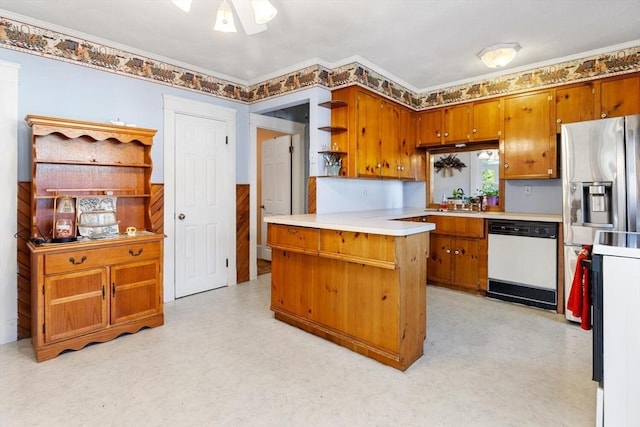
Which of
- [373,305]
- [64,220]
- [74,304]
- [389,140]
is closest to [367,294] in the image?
[373,305]

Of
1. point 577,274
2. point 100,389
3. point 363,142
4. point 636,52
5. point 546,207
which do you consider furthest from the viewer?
point 546,207

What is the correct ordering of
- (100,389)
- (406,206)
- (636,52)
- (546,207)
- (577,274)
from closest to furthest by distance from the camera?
(577,274)
(100,389)
(636,52)
(546,207)
(406,206)

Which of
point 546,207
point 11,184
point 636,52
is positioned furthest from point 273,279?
point 636,52

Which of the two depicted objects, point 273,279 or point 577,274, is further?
point 273,279

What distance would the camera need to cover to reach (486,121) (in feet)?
13.7

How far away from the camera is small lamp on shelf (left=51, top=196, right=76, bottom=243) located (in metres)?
2.67

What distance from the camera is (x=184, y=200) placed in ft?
12.5

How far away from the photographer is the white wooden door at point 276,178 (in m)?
5.38

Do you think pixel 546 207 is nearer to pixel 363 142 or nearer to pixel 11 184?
pixel 363 142

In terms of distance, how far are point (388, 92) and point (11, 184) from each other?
3.71 m

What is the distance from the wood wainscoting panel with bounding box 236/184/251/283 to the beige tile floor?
1333 millimetres

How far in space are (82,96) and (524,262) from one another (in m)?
4.52

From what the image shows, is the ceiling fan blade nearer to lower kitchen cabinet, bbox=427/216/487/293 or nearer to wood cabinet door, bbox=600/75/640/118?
lower kitchen cabinet, bbox=427/216/487/293

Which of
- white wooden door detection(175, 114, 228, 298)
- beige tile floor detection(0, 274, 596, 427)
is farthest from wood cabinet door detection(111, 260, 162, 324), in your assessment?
white wooden door detection(175, 114, 228, 298)
